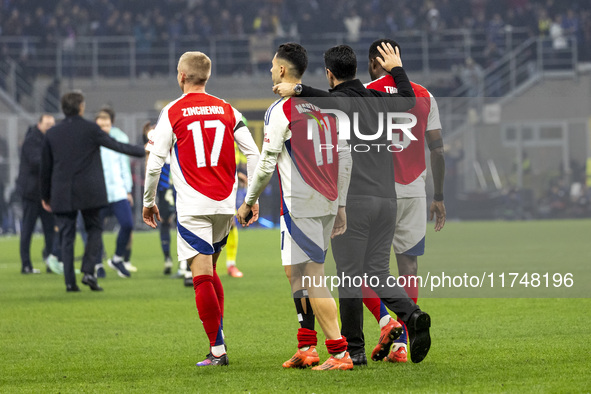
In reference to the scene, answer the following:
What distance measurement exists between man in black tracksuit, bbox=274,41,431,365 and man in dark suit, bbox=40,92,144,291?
4.43 meters

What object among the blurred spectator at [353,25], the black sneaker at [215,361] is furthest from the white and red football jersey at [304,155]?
the blurred spectator at [353,25]

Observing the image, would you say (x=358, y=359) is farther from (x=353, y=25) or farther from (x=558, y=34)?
(x=558, y=34)

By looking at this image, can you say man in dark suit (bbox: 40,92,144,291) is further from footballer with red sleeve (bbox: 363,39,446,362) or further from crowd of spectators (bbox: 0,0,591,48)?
crowd of spectators (bbox: 0,0,591,48)

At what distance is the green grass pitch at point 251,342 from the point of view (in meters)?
4.89

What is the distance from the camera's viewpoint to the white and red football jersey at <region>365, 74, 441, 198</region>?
18.2 ft

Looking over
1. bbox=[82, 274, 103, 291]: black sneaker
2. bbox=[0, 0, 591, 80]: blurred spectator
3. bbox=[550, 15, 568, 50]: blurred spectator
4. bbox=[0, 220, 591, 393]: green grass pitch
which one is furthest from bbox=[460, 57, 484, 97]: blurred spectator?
bbox=[82, 274, 103, 291]: black sneaker

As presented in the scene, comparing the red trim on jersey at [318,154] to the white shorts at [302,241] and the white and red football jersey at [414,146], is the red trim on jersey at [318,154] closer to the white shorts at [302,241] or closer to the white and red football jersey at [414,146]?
the white shorts at [302,241]

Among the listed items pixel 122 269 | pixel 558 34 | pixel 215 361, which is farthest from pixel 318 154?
pixel 558 34

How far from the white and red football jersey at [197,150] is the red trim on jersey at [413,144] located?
0.94 meters

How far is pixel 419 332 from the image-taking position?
5.14 metres

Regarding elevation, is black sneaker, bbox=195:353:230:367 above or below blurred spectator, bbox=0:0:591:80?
below

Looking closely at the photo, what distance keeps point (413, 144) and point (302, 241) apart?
962 mm

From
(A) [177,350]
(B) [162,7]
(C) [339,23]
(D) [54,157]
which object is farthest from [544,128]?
(A) [177,350]

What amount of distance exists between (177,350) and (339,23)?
26.1 metres
